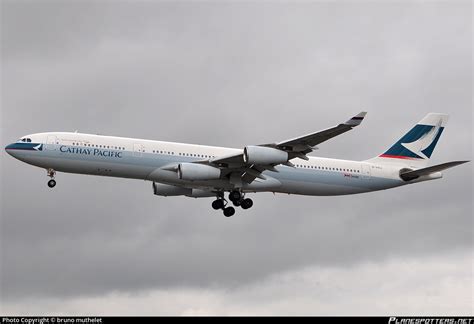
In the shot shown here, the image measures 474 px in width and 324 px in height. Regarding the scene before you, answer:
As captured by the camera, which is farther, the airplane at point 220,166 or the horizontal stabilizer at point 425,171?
the horizontal stabilizer at point 425,171

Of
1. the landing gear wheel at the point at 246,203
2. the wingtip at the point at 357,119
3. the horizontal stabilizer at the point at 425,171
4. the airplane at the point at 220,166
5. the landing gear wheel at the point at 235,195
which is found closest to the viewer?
the wingtip at the point at 357,119

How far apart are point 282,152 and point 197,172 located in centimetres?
575

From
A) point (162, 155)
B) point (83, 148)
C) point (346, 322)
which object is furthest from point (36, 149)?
point (346, 322)

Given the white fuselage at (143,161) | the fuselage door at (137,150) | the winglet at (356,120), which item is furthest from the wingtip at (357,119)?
the fuselage door at (137,150)

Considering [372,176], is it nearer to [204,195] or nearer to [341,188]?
[341,188]

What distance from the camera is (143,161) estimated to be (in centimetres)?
5838

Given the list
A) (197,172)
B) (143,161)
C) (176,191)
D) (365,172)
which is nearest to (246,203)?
(176,191)

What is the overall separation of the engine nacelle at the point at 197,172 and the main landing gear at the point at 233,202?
3.09 meters

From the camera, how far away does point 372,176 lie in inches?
2564

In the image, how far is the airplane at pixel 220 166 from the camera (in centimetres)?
5772

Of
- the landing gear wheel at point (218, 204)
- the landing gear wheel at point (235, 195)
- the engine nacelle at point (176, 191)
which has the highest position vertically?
the engine nacelle at point (176, 191)

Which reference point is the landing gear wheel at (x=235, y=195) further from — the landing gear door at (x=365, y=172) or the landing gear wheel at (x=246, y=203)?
the landing gear door at (x=365, y=172)

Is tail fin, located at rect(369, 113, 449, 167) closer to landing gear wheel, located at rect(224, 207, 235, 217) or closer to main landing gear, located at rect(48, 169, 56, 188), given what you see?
landing gear wheel, located at rect(224, 207, 235, 217)

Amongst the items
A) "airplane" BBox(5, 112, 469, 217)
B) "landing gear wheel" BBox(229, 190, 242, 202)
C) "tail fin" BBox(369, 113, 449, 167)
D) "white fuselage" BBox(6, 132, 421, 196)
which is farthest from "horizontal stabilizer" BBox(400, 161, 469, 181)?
"landing gear wheel" BBox(229, 190, 242, 202)
